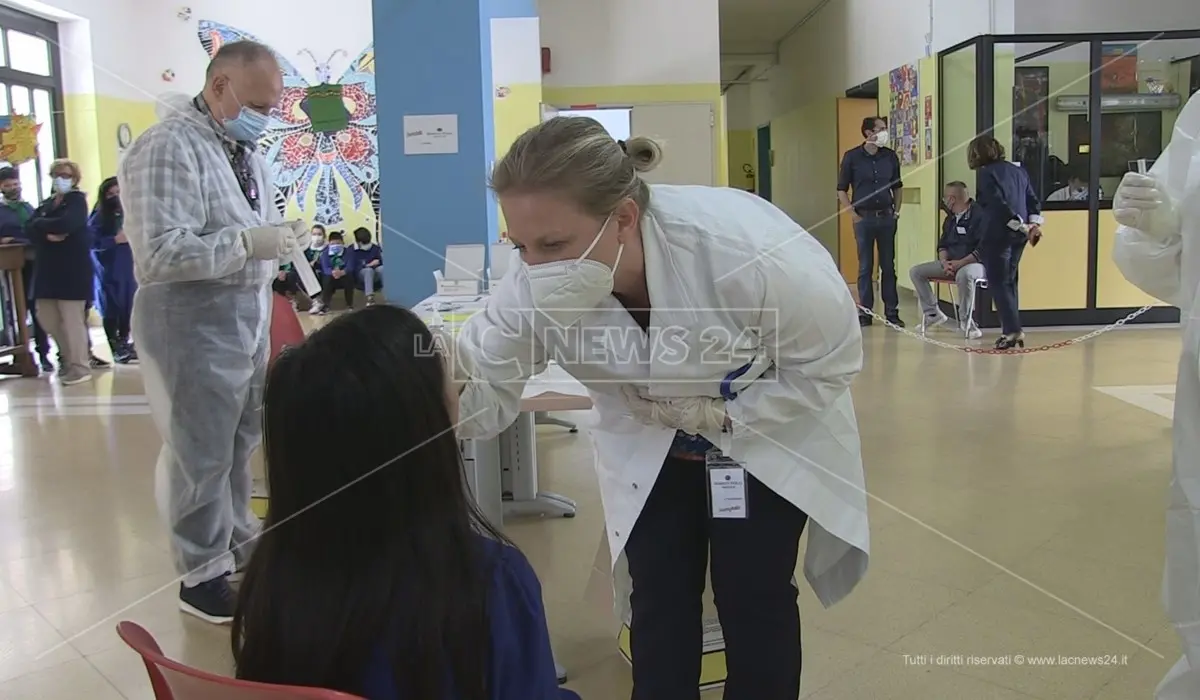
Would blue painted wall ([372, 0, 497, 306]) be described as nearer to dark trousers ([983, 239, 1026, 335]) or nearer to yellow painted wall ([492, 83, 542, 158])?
yellow painted wall ([492, 83, 542, 158])

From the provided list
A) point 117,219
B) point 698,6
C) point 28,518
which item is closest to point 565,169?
point 28,518

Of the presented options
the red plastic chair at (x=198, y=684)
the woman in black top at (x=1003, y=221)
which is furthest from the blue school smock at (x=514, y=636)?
the woman in black top at (x=1003, y=221)

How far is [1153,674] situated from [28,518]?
343 cm

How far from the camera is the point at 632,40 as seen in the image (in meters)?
8.77

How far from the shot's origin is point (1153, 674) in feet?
6.99

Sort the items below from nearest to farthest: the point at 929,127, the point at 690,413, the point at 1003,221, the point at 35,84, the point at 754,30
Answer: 1. the point at 690,413
2. the point at 1003,221
3. the point at 929,127
4. the point at 35,84
5. the point at 754,30

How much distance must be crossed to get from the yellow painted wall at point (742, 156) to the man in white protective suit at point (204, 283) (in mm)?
14355

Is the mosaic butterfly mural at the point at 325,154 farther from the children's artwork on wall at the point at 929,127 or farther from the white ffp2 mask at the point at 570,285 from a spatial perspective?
A: the white ffp2 mask at the point at 570,285

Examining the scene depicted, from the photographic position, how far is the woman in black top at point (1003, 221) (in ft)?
20.1

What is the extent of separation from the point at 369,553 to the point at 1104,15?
8131 mm

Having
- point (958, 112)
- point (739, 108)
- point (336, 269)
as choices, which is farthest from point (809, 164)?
point (336, 269)

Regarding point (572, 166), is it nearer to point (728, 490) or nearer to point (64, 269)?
point (728, 490)

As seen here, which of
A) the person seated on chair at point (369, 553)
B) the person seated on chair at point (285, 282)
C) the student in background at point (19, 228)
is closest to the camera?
the person seated on chair at point (369, 553)

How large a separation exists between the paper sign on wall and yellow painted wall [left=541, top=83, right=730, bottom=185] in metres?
4.63
